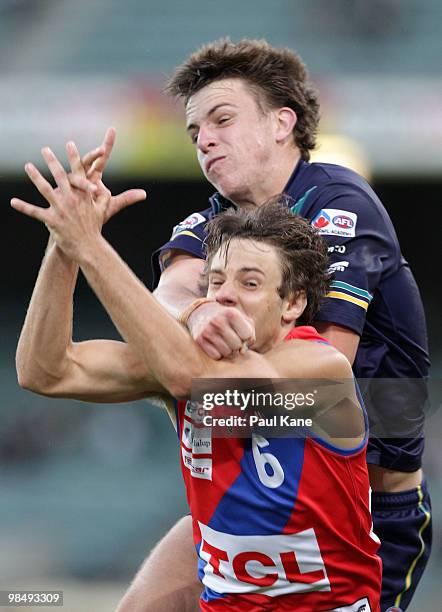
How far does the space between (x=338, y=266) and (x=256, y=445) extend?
817 millimetres

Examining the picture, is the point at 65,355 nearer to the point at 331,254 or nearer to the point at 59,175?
the point at 59,175

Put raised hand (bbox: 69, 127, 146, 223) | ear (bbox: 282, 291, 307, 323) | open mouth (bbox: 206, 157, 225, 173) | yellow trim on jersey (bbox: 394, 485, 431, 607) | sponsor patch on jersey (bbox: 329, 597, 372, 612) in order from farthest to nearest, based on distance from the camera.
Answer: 1. yellow trim on jersey (bbox: 394, 485, 431, 607)
2. open mouth (bbox: 206, 157, 225, 173)
3. ear (bbox: 282, 291, 307, 323)
4. sponsor patch on jersey (bbox: 329, 597, 372, 612)
5. raised hand (bbox: 69, 127, 146, 223)

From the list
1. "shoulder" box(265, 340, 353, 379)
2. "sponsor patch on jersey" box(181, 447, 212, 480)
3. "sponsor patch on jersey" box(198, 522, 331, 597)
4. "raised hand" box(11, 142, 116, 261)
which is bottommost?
"sponsor patch on jersey" box(198, 522, 331, 597)

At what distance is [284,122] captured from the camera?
4203mm

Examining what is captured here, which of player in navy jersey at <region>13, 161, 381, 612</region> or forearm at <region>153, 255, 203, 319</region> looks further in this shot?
forearm at <region>153, 255, 203, 319</region>

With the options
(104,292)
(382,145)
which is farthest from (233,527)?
(382,145)

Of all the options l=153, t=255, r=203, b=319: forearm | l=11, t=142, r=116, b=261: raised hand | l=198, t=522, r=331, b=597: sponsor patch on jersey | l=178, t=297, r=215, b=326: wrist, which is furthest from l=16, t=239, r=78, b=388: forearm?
l=198, t=522, r=331, b=597: sponsor patch on jersey

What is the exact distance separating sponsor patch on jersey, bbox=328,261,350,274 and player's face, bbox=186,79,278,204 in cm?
59

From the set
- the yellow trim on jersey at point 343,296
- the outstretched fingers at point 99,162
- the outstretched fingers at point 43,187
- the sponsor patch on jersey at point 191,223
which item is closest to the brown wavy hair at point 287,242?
the yellow trim on jersey at point 343,296

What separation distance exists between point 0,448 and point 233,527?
931cm

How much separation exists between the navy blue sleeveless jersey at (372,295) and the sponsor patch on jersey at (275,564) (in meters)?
→ 0.82

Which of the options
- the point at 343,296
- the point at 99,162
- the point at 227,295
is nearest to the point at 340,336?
the point at 343,296

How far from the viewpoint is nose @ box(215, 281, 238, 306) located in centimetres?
300

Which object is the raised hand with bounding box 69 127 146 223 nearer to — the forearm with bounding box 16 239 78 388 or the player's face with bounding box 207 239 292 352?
the forearm with bounding box 16 239 78 388
